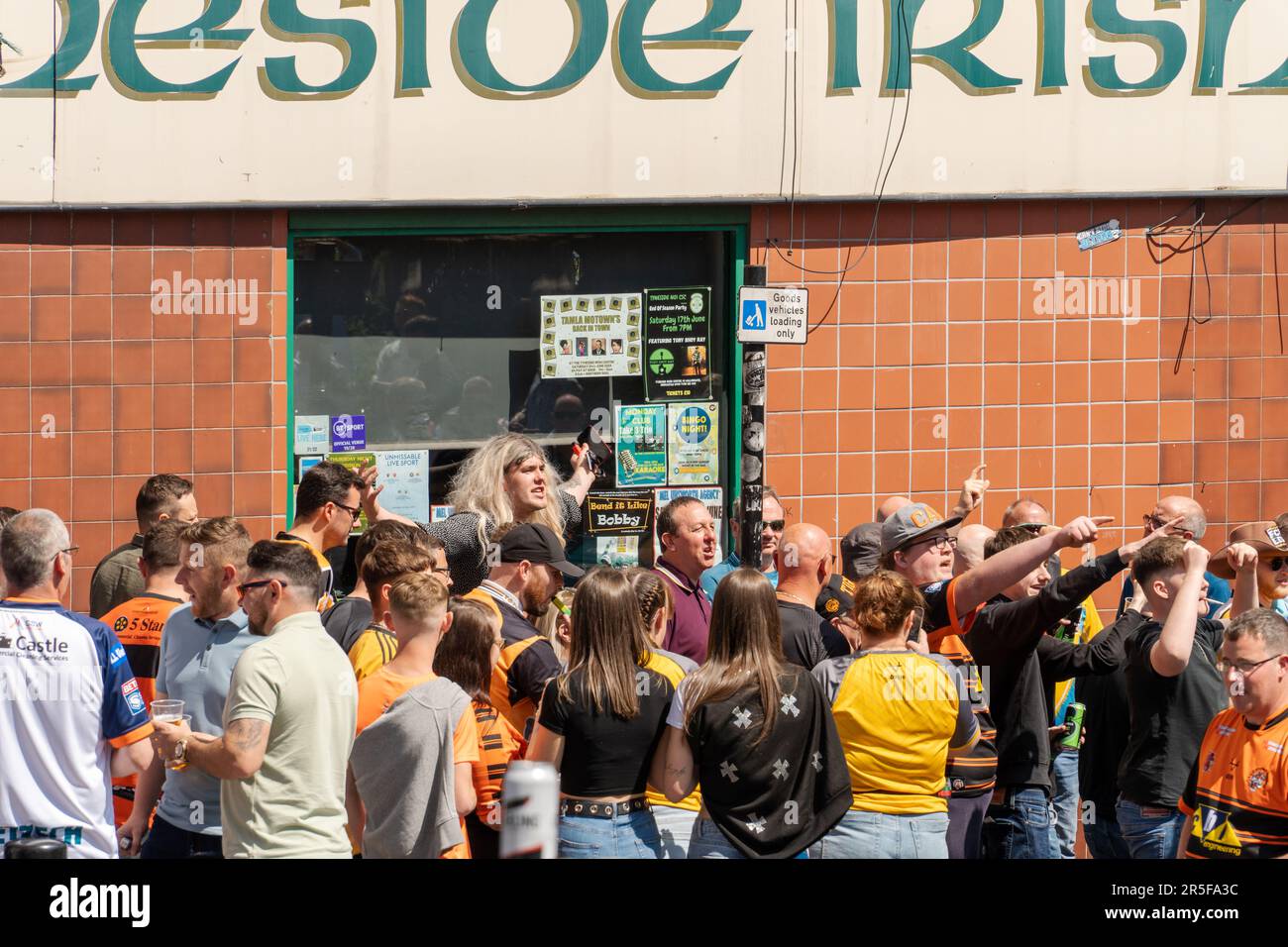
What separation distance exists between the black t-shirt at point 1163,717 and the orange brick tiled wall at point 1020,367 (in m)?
4.06

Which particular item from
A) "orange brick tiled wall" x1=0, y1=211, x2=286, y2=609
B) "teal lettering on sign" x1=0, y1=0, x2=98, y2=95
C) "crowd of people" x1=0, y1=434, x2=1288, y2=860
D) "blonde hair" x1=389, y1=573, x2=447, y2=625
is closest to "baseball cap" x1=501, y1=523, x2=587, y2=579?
"crowd of people" x1=0, y1=434, x2=1288, y2=860

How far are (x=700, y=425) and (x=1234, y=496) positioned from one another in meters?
3.83

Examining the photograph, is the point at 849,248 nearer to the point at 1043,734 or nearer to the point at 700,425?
the point at 700,425

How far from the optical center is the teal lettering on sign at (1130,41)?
1036cm

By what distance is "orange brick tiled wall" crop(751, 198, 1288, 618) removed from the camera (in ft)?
34.4

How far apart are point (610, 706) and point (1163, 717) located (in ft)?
8.49

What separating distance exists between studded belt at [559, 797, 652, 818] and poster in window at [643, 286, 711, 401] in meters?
5.41

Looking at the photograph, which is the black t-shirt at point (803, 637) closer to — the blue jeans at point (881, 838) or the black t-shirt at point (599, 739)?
the blue jeans at point (881, 838)

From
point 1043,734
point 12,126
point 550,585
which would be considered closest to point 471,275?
point 12,126

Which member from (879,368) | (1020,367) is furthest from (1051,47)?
(879,368)

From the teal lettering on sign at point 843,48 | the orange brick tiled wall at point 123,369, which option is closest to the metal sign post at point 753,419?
the teal lettering on sign at point 843,48

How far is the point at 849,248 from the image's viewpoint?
1047 cm

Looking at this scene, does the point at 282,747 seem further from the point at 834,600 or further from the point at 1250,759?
the point at 834,600

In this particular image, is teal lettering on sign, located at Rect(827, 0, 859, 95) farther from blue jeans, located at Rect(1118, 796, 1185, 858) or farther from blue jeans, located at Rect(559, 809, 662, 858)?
blue jeans, located at Rect(559, 809, 662, 858)
